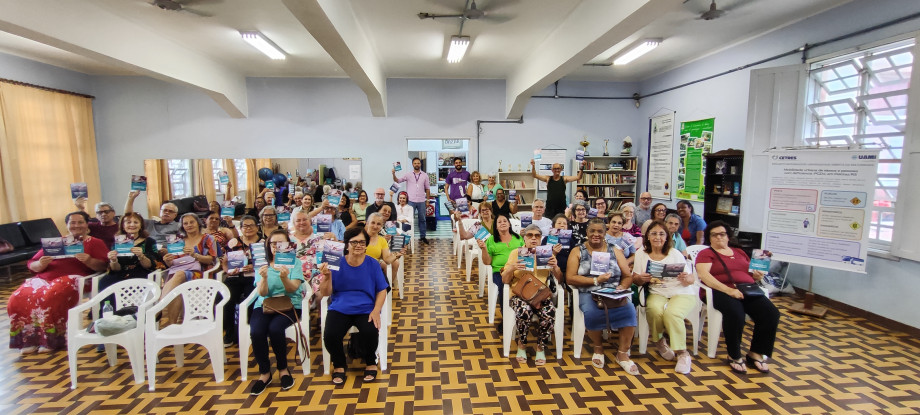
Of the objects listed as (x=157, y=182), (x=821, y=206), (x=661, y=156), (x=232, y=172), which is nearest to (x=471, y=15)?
(x=821, y=206)

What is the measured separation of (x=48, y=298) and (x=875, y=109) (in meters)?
8.27

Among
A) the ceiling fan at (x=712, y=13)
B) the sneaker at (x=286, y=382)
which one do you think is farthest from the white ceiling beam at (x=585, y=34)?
the sneaker at (x=286, y=382)

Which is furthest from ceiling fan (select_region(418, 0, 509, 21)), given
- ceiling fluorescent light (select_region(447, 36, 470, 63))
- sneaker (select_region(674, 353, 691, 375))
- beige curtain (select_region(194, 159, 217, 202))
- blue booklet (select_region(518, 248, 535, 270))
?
beige curtain (select_region(194, 159, 217, 202))

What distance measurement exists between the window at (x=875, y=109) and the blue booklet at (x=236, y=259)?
19.5ft

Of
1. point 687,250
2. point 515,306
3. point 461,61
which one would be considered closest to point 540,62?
point 461,61

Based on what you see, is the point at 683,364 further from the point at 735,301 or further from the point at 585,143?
the point at 585,143

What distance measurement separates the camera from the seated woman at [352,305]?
9.56 feet

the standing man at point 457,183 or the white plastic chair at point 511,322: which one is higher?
the standing man at point 457,183

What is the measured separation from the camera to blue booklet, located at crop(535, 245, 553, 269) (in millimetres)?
3074

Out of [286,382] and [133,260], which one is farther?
[133,260]

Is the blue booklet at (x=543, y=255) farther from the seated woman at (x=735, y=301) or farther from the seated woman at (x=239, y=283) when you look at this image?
the seated woman at (x=239, y=283)

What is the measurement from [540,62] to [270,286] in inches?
198

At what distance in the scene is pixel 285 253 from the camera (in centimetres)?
277

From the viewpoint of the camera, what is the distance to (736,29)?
5488 mm
